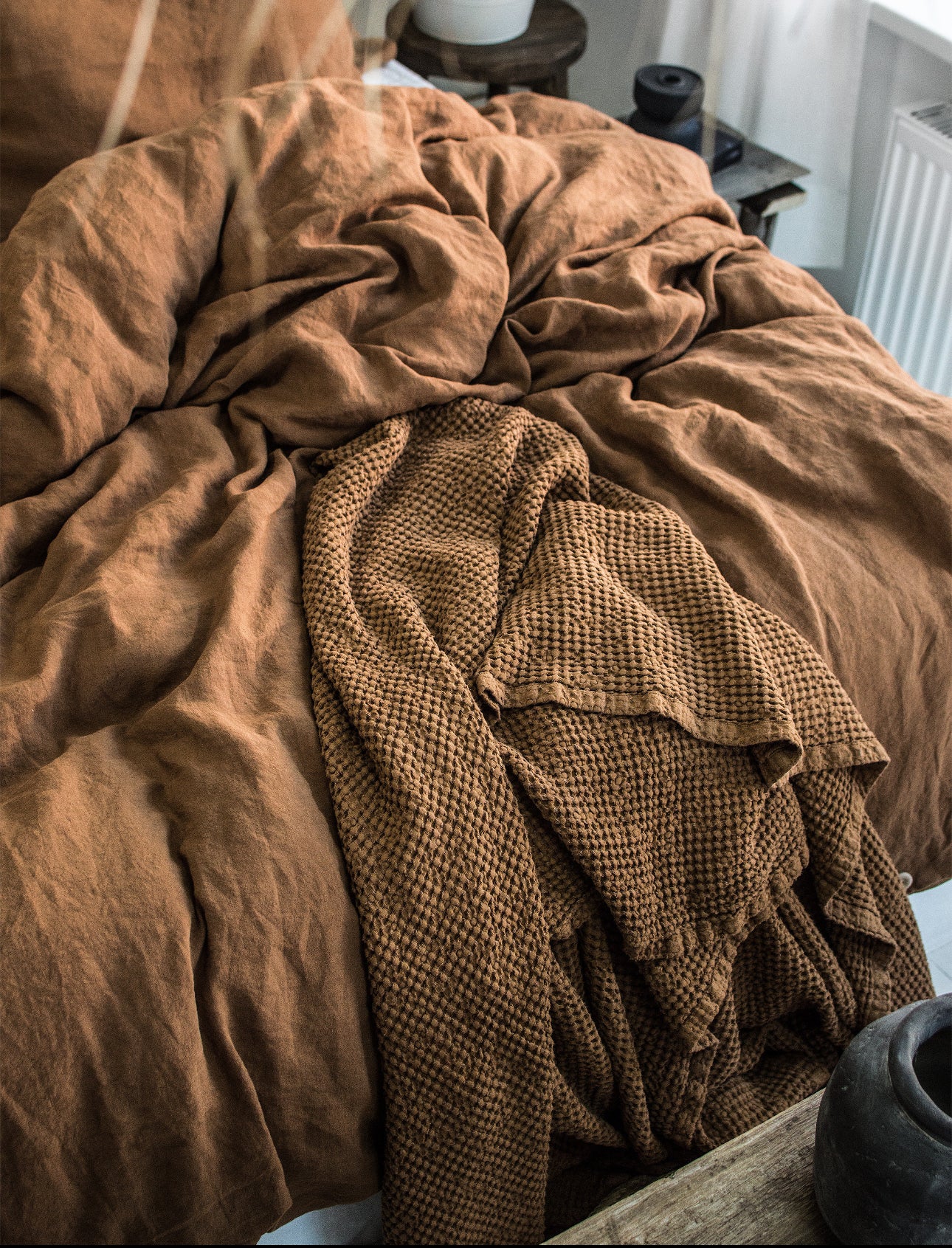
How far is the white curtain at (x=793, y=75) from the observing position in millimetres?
1694

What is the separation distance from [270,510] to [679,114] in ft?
3.77

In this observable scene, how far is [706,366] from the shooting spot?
1.05m

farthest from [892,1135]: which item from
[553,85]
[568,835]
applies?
[553,85]

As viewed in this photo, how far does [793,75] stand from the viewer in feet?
5.77

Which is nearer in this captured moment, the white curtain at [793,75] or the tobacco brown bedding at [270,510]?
the tobacco brown bedding at [270,510]

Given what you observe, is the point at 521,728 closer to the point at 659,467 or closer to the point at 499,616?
the point at 499,616

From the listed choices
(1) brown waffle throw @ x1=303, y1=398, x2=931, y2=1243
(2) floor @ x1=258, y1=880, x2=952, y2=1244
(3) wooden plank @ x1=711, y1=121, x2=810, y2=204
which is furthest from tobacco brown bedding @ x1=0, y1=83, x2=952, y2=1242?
(3) wooden plank @ x1=711, y1=121, x2=810, y2=204

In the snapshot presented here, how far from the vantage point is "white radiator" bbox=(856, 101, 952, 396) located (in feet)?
5.07

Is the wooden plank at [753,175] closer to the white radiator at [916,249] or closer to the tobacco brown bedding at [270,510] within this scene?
the white radiator at [916,249]

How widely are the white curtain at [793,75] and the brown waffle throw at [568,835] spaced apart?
1160mm

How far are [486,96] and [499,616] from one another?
155 centimetres

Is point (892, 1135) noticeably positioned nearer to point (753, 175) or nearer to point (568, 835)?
point (568, 835)

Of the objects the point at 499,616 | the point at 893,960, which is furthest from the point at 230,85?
the point at 893,960

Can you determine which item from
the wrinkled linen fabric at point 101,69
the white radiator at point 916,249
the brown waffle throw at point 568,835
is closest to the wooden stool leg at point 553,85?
the white radiator at point 916,249
